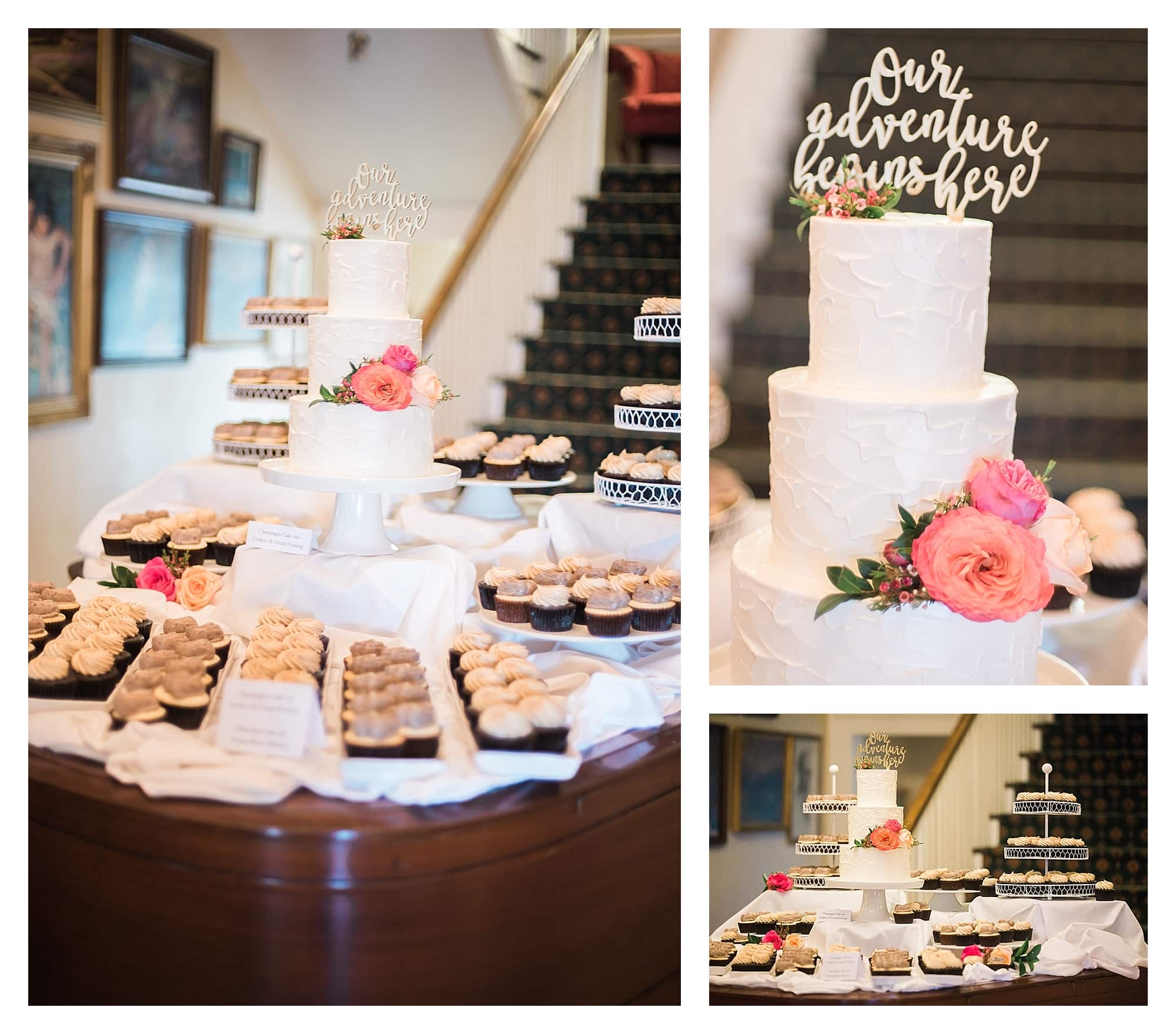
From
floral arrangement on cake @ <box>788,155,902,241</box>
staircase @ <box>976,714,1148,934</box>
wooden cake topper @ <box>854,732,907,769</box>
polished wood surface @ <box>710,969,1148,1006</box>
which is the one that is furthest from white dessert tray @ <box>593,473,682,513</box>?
staircase @ <box>976,714,1148,934</box>

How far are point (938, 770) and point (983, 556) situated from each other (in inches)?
96.3

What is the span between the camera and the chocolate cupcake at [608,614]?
2.37 metres

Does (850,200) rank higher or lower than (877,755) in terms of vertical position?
higher

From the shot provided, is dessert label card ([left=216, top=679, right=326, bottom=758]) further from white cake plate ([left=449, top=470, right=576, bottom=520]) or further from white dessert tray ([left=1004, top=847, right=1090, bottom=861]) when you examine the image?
white dessert tray ([left=1004, top=847, right=1090, bottom=861])

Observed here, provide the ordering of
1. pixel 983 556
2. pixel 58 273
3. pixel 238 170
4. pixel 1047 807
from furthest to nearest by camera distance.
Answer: pixel 238 170
pixel 58 273
pixel 1047 807
pixel 983 556

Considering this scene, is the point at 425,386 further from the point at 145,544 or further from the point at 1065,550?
the point at 1065,550

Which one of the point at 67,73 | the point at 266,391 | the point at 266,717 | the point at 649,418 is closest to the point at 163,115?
the point at 67,73

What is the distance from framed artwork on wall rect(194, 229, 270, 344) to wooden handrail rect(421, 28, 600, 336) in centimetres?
121

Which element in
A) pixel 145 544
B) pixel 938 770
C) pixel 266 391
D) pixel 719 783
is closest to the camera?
pixel 145 544

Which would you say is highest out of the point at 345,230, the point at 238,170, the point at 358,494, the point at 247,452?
the point at 238,170

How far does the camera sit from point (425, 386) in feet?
8.18

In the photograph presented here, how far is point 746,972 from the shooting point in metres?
2.63
